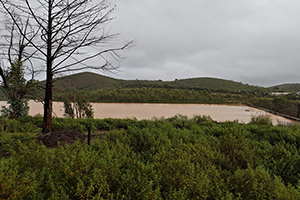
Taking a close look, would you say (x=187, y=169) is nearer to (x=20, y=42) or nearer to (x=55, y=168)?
(x=55, y=168)

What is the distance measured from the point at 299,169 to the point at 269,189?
1.85 metres

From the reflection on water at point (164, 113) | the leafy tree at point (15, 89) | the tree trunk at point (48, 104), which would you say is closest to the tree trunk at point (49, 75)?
the tree trunk at point (48, 104)

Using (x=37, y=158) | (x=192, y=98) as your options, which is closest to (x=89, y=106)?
(x=37, y=158)

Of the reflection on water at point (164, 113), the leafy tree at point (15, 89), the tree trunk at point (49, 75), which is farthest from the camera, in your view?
the reflection on water at point (164, 113)

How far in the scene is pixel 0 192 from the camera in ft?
5.67

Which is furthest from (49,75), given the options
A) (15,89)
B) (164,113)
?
(164,113)

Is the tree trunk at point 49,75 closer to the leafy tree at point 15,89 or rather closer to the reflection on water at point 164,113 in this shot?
the leafy tree at point 15,89

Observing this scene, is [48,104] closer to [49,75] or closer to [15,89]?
[49,75]

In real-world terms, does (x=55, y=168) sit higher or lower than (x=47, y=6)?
lower

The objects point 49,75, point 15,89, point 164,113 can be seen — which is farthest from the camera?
point 164,113

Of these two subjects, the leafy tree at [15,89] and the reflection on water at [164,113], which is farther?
the reflection on water at [164,113]

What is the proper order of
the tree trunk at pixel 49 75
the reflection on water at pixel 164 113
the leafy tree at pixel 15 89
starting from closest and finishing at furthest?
the tree trunk at pixel 49 75 → the leafy tree at pixel 15 89 → the reflection on water at pixel 164 113

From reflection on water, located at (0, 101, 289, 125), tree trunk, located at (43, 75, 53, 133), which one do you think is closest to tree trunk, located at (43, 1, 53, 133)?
tree trunk, located at (43, 75, 53, 133)

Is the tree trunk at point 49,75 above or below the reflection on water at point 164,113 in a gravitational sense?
above
